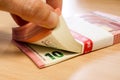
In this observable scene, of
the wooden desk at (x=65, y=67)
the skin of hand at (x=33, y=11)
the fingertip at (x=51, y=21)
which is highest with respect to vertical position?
the skin of hand at (x=33, y=11)

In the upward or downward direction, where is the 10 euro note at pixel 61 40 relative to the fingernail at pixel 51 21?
downward

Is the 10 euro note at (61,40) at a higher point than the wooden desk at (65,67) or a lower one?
higher

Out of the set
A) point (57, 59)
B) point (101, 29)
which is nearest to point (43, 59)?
point (57, 59)

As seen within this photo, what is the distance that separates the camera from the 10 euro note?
36 cm

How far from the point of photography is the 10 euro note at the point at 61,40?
0.36 meters

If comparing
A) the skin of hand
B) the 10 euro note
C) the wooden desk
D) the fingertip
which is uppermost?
the skin of hand

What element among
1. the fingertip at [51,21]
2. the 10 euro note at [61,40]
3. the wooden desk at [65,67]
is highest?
the fingertip at [51,21]

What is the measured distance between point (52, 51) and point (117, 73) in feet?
0.37

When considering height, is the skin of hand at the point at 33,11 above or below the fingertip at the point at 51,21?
above

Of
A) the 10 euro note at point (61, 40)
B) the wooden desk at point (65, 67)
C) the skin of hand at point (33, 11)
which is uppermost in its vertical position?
the skin of hand at point (33, 11)

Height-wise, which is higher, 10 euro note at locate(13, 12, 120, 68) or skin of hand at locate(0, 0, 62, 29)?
skin of hand at locate(0, 0, 62, 29)

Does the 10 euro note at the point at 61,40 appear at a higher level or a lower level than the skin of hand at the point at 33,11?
lower

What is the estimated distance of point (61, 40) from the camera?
14.2 inches

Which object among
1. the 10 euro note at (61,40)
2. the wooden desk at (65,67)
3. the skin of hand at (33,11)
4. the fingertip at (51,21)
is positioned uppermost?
the skin of hand at (33,11)
